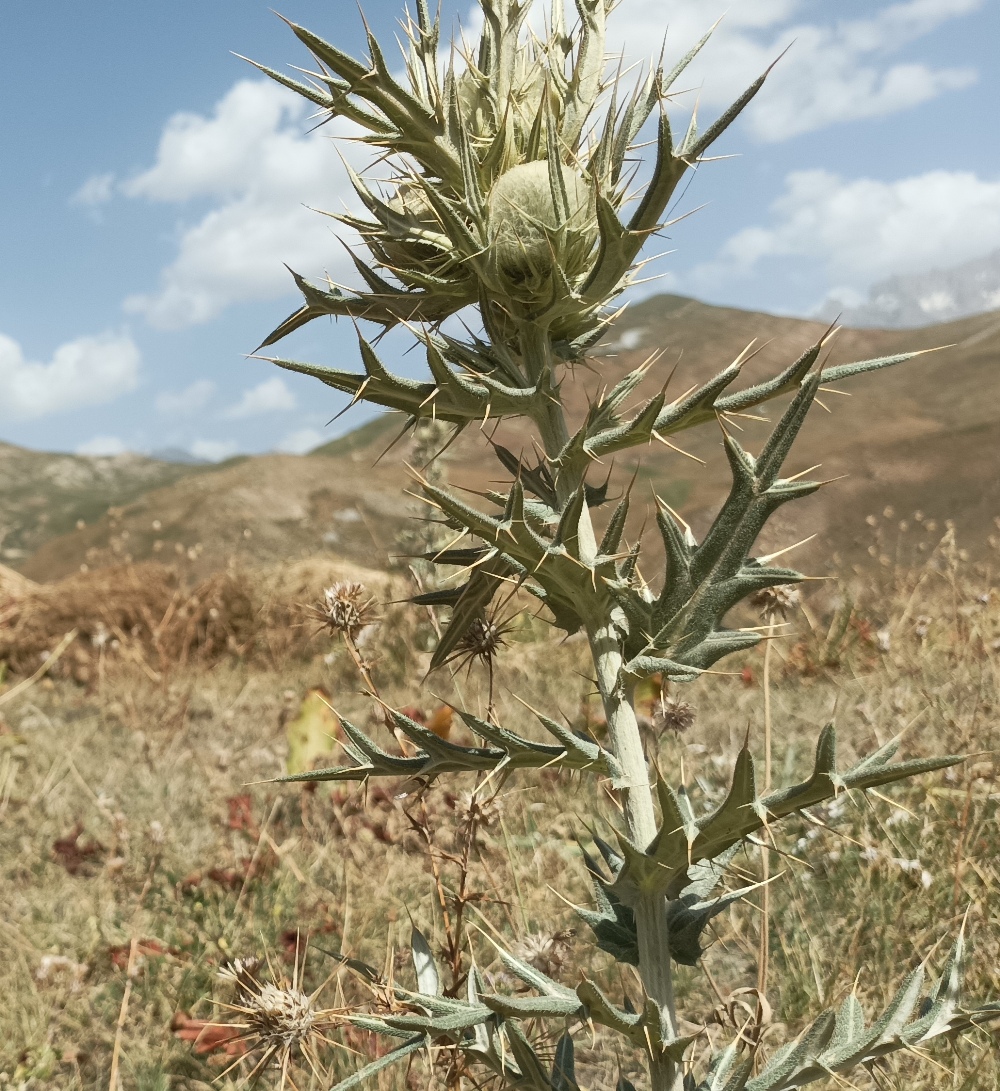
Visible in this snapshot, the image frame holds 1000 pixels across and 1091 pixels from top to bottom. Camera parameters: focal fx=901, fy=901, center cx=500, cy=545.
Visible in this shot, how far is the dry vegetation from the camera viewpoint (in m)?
2.49

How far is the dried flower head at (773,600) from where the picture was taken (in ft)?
7.80

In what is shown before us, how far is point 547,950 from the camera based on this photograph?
2.00 metres

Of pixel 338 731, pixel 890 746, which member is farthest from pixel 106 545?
pixel 890 746

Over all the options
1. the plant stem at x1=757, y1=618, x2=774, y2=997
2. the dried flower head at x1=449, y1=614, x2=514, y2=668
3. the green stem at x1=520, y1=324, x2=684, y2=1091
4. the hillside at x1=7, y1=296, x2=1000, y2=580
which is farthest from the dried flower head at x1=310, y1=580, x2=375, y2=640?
the hillside at x1=7, y1=296, x2=1000, y2=580

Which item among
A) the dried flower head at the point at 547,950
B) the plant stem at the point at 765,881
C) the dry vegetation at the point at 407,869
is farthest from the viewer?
the dry vegetation at the point at 407,869

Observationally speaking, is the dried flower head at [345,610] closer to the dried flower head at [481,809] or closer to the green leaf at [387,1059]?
the dried flower head at [481,809]

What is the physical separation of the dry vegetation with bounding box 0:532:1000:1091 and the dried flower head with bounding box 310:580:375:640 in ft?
0.70

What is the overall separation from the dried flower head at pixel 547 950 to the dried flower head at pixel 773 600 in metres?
0.97

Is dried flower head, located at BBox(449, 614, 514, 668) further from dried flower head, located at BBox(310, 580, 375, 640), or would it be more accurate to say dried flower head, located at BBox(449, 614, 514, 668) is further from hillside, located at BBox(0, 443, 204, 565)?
hillside, located at BBox(0, 443, 204, 565)

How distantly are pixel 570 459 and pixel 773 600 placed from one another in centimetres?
118

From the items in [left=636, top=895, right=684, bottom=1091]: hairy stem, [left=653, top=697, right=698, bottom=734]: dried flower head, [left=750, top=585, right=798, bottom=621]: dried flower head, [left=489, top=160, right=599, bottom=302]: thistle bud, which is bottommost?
[left=636, top=895, right=684, bottom=1091]: hairy stem

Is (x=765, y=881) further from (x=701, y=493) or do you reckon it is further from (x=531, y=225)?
(x=701, y=493)

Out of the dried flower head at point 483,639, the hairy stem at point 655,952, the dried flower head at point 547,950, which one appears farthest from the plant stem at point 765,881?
the dried flower head at point 483,639

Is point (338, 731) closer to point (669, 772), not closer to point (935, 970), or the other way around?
point (669, 772)
